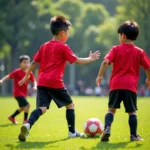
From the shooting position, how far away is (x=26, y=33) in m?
55.9

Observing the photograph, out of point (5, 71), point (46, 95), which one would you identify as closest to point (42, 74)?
point (46, 95)

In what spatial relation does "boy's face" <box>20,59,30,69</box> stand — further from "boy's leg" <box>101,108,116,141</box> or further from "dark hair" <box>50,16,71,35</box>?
"boy's leg" <box>101,108,116,141</box>

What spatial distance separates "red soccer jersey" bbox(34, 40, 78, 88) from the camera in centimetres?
948

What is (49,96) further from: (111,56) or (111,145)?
(111,145)

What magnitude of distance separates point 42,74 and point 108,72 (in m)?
59.6

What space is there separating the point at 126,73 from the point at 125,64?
16 centimetres

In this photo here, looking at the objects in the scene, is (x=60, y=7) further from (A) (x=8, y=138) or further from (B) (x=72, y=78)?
(A) (x=8, y=138)

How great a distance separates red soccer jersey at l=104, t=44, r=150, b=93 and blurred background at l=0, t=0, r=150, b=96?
3738 centimetres

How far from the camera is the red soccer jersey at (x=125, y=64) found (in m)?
9.21

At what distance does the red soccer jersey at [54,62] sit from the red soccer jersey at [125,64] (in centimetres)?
72

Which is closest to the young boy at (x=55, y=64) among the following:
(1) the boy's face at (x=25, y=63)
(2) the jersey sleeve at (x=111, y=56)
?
(2) the jersey sleeve at (x=111, y=56)

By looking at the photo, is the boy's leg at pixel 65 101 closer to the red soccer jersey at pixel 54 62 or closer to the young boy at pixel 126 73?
the red soccer jersey at pixel 54 62

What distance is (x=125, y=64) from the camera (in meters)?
9.26

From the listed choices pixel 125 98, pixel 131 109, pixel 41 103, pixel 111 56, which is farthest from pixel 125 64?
pixel 41 103
